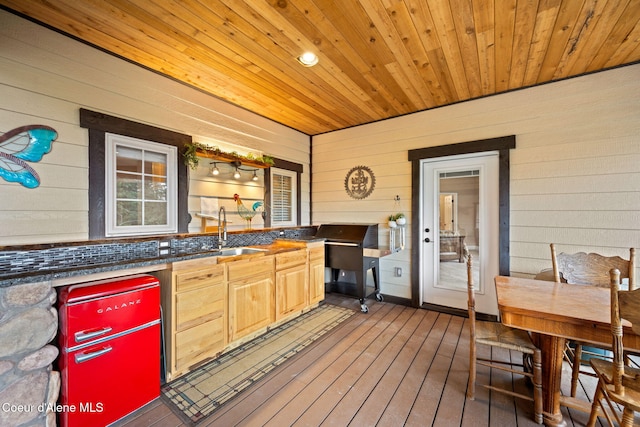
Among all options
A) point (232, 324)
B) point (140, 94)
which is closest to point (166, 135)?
point (140, 94)

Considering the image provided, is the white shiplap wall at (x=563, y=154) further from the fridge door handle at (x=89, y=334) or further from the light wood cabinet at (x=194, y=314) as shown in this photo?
the fridge door handle at (x=89, y=334)

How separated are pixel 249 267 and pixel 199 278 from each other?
0.53m

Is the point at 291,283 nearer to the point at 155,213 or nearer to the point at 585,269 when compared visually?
the point at 155,213

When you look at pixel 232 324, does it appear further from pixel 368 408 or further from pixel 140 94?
pixel 140 94

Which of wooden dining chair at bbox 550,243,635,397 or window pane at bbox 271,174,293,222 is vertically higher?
window pane at bbox 271,174,293,222

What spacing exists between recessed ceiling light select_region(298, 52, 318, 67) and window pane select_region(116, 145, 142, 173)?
5.63ft

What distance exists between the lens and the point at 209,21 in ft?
6.12

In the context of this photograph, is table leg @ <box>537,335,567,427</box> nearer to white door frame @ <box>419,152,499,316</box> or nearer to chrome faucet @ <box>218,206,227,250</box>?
white door frame @ <box>419,152,499,316</box>

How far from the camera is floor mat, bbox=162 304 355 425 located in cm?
180

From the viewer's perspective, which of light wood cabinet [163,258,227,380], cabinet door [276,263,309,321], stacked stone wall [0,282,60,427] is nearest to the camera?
stacked stone wall [0,282,60,427]

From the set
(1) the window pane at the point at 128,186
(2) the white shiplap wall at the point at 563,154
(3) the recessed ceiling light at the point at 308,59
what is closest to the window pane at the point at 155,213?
(1) the window pane at the point at 128,186

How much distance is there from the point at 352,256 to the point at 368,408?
1.92 metres

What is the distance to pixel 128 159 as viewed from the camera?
7.63ft

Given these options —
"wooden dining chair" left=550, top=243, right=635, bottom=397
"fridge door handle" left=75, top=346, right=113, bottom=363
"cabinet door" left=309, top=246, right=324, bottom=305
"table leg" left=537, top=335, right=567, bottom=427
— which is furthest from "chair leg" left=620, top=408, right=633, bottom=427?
"fridge door handle" left=75, top=346, right=113, bottom=363
